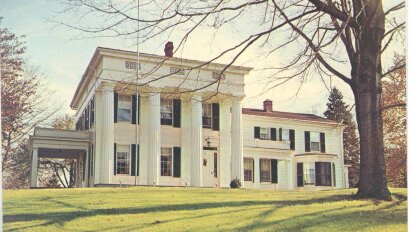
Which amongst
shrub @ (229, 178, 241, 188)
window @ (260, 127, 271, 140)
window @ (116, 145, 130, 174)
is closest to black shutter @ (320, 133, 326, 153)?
window @ (260, 127, 271, 140)

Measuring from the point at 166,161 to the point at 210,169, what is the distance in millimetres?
808

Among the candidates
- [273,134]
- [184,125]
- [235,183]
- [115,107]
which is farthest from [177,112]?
[273,134]

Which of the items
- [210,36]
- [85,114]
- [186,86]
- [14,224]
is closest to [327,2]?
[210,36]

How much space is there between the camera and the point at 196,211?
391 centimetres

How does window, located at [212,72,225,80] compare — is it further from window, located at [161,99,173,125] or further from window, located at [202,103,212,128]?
window, located at [161,99,173,125]

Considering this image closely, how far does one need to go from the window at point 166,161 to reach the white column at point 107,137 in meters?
0.40

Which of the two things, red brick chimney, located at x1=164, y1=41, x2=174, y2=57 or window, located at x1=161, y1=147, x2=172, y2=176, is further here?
window, located at x1=161, y1=147, x2=172, y2=176

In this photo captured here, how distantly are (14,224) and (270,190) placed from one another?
1.73 m

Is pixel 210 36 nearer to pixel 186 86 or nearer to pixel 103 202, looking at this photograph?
pixel 186 86

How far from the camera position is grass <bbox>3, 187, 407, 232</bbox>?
3711 mm

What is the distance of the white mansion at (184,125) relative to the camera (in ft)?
13.7

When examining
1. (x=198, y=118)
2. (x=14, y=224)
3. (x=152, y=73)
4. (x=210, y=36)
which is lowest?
(x=14, y=224)

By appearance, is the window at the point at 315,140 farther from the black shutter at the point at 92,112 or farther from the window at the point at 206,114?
the black shutter at the point at 92,112

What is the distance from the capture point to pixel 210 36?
4.26 meters
